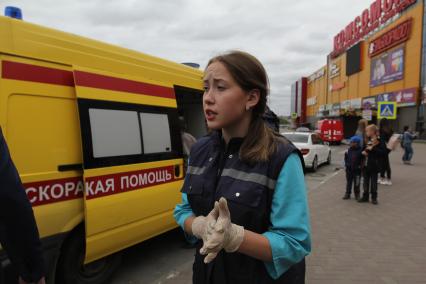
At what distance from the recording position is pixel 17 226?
149cm

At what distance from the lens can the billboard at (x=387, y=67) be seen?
117 feet

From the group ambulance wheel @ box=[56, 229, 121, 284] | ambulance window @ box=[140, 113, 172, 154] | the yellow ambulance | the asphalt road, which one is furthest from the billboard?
ambulance wheel @ box=[56, 229, 121, 284]

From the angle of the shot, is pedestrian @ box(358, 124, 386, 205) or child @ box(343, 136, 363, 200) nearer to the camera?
pedestrian @ box(358, 124, 386, 205)

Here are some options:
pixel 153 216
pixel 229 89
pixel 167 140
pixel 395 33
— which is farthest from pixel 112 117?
pixel 395 33

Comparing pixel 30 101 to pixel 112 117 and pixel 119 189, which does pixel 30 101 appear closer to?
Answer: pixel 112 117

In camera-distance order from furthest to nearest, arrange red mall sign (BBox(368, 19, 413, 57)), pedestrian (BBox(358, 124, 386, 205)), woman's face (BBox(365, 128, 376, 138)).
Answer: red mall sign (BBox(368, 19, 413, 57)), woman's face (BBox(365, 128, 376, 138)), pedestrian (BBox(358, 124, 386, 205))

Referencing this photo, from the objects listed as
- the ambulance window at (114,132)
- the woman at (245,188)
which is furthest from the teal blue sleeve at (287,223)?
the ambulance window at (114,132)

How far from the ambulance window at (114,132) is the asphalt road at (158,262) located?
4.79 ft

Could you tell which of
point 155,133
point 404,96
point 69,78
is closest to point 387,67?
point 404,96

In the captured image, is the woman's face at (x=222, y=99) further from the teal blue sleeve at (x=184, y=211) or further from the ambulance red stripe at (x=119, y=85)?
the ambulance red stripe at (x=119, y=85)

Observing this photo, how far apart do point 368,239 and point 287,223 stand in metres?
4.39

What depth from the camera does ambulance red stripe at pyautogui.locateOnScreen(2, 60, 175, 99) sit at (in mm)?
2756

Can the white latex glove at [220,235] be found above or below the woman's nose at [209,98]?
below

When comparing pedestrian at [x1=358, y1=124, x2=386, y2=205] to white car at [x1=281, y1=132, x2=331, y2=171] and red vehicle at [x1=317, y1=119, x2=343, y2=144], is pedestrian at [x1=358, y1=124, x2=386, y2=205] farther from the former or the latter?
red vehicle at [x1=317, y1=119, x2=343, y2=144]
